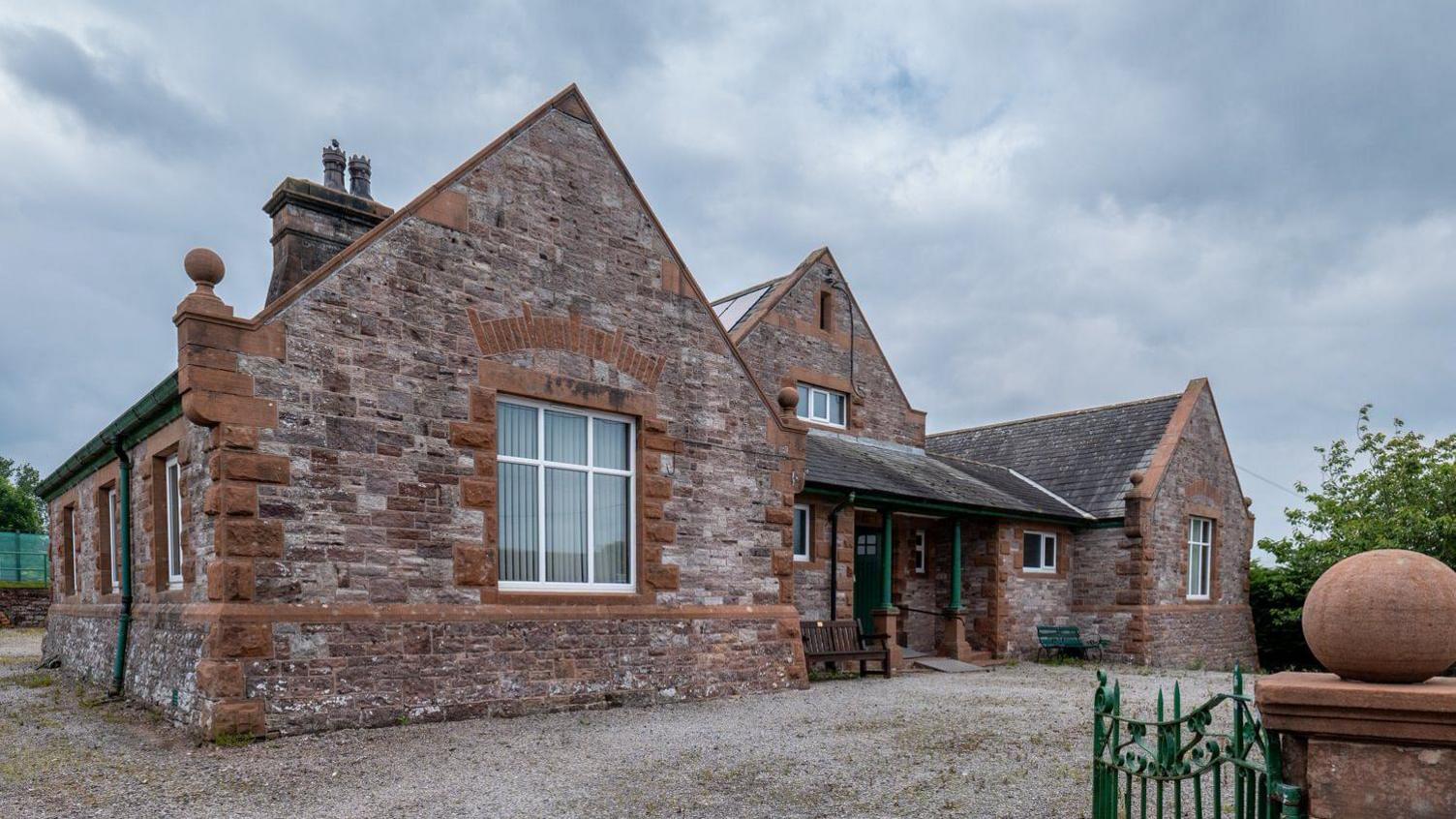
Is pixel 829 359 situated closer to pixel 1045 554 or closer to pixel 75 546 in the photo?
pixel 1045 554

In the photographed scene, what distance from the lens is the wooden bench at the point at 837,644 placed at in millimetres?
14289

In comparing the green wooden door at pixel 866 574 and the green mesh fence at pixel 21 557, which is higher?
the green wooden door at pixel 866 574

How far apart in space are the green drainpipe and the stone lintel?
41.6 feet

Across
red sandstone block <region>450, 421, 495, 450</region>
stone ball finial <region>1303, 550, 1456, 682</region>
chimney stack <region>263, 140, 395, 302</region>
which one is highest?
chimney stack <region>263, 140, 395, 302</region>

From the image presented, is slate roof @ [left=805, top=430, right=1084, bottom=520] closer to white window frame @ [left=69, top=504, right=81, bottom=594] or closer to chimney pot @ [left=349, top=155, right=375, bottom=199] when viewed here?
chimney pot @ [left=349, top=155, right=375, bottom=199]

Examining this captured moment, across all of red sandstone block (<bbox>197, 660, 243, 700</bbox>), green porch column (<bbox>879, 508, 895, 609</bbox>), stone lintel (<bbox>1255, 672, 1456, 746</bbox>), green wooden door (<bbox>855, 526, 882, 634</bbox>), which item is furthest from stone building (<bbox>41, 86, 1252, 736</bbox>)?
stone lintel (<bbox>1255, 672, 1456, 746</bbox>)

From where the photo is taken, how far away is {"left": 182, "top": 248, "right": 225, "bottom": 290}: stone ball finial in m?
8.67

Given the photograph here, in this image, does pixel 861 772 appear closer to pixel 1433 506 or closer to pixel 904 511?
pixel 904 511

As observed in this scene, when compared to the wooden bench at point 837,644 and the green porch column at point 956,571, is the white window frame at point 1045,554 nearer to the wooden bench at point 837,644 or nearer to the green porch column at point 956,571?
the green porch column at point 956,571

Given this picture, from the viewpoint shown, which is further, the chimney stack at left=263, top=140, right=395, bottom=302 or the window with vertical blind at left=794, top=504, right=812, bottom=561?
the window with vertical blind at left=794, top=504, right=812, bottom=561

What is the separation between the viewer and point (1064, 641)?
20.2 m

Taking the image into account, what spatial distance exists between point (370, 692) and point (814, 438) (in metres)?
11.2

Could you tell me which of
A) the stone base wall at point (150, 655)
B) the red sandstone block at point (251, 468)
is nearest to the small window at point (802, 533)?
the red sandstone block at point (251, 468)

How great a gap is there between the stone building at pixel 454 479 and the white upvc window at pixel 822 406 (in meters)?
3.50
